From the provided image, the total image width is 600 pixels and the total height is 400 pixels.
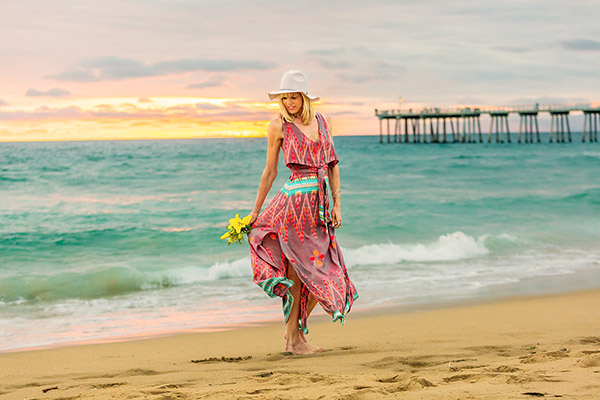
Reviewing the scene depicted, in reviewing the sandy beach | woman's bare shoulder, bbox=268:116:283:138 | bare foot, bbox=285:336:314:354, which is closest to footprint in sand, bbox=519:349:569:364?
the sandy beach

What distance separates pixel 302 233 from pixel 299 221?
0.09 meters

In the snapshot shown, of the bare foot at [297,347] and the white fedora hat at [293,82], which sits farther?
the bare foot at [297,347]

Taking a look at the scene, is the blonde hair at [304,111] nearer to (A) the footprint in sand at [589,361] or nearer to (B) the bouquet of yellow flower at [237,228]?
(B) the bouquet of yellow flower at [237,228]

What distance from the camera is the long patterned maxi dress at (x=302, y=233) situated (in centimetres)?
435

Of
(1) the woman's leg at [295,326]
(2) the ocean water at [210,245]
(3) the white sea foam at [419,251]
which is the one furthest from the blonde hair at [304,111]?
(3) the white sea foam at [419,251]

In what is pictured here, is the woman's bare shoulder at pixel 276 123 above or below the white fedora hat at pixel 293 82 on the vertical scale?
below

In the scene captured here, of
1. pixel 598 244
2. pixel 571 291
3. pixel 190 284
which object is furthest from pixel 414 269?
pixel 598 244

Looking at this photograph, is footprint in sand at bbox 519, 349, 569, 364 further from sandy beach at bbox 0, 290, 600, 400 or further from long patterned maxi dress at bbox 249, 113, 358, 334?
long patterned maxi dress at bbox 249, 113, 358, 334

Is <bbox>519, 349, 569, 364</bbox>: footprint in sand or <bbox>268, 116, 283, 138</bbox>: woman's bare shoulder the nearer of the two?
<bbox>519, 349, 569, 364</bbox>: footprint in sand

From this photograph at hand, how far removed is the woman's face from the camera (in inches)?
169

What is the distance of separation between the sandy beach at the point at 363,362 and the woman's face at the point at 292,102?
1.67 m

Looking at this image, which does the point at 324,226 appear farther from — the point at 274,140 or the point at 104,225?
the point at 104,225

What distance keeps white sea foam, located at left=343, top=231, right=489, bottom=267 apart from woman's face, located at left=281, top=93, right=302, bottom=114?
251 inches

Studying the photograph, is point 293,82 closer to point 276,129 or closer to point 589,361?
point 276,129
